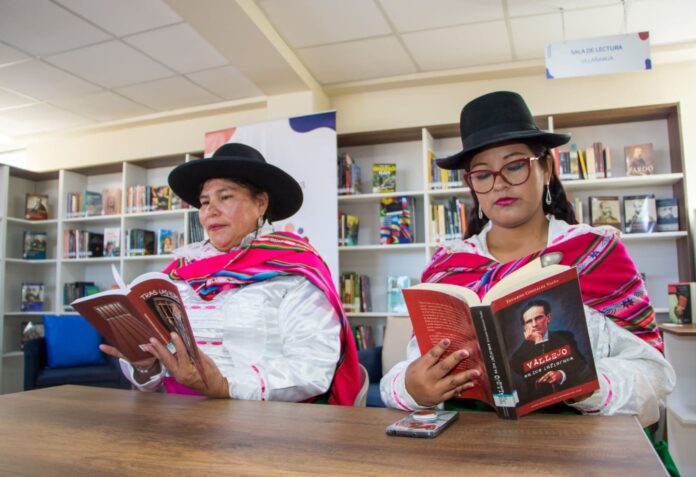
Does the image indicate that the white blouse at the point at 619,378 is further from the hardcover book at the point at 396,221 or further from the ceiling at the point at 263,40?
the hardcover book at the point at 396,221

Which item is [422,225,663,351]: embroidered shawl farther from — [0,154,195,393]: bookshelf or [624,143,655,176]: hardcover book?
[0,154,195,393]: bookshelf

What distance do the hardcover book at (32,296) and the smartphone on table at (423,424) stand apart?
5869mm

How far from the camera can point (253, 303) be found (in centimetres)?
170

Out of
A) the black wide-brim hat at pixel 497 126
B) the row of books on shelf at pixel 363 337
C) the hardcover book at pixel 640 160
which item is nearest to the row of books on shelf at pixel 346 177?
the row of books on shelf at pixel 363 337

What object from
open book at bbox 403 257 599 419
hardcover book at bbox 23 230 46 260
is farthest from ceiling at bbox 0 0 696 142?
open book at bbox 403 257 599 419

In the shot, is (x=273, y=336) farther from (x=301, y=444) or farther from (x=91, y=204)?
(x=91, y=204)

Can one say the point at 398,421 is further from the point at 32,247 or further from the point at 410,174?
the point at 32,247

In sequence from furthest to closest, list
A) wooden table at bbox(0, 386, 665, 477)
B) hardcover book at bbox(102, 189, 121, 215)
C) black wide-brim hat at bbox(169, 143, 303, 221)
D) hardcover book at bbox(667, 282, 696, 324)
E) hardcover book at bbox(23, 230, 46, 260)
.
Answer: hardcover book at bbox(23, 230, 46, 260)
hardcover book at bbox(102, 189, 121, 215)
hardcover book at bbox(667, 282, 696, 324)
black wide-brim hat at bbox(169, 143, 303, 221)
wooden table at bbox(0, 386, 665, 477)

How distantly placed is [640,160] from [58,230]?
19.0ft

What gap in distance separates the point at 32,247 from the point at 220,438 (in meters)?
5.86

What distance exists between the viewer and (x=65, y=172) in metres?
5.77

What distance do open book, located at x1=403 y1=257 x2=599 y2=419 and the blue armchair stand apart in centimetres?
402

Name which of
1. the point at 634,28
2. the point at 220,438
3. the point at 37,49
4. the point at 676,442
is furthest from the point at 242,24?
the point at 676,442

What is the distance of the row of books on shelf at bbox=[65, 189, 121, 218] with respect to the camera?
219 inches
